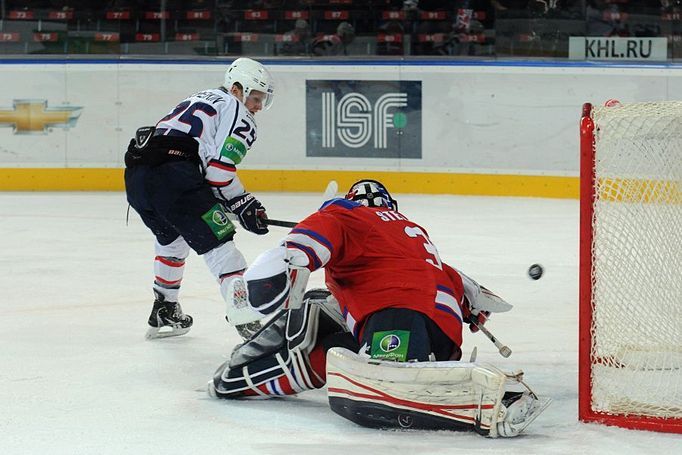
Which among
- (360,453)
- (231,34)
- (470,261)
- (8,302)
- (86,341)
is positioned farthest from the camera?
(231,34)

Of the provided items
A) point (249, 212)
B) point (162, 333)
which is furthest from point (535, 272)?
point (162, 333)

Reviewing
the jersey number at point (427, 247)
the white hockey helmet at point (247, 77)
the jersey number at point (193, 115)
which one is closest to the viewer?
the jersey number at point (427, 247)

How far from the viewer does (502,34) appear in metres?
8.59

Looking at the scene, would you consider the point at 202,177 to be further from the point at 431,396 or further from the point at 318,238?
the point at 431,396

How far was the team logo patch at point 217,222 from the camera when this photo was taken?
4117 millimetres

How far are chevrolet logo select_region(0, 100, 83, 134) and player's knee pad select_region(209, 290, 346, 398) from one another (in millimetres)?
5651

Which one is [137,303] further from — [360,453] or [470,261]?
[360,453]

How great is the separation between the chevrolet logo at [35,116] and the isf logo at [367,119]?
1726 mm

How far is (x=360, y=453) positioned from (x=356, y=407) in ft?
0.63

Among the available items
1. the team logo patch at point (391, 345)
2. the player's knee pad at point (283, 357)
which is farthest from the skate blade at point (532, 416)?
the player's knee pad at point (283, 357)

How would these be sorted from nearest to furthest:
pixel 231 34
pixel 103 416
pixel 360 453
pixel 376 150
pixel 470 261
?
1. pixel 360 453
2. pixel 103 416
3. pixel 470 261
4. pixel 376 150
5. pixel 231 34

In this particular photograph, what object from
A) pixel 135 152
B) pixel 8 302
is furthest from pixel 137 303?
pixel 135 152

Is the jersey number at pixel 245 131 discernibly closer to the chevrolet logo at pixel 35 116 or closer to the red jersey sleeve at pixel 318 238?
the red jersey sleeve at pixel 318 238

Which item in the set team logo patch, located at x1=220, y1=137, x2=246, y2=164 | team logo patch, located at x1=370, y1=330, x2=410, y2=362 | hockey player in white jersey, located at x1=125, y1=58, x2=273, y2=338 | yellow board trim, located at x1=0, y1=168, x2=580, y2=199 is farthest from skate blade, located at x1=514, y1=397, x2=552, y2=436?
yellow board trim, located at x1=0, y1=168, x2=580, y2=199
